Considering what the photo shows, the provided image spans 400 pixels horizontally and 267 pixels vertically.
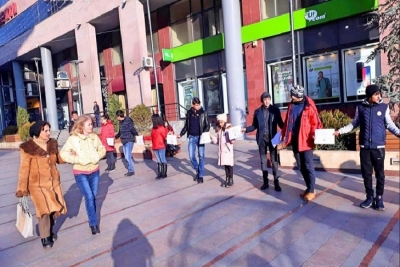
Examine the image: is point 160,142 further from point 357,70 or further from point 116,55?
point 116,55

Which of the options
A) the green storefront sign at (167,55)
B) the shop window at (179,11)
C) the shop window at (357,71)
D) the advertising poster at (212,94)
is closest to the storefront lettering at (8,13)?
the shop window at (179,11)

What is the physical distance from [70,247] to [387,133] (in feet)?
14.0

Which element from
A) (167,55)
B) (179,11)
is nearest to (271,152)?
(167,55)

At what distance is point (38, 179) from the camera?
399cm

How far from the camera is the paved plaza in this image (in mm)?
3327

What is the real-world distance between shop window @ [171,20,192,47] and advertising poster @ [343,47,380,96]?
870 centimetres

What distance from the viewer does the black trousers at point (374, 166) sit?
13.6 feet

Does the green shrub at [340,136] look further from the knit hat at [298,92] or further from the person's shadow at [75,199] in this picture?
the person's shadow at [75,199]

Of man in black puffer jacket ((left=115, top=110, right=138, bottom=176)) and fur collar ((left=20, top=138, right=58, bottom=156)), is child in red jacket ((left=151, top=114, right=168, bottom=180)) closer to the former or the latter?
man in black puffer jacket ((left=115, top=110, right=138, bottom=176))

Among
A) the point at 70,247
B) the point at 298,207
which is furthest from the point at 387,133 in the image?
the point at 70,247

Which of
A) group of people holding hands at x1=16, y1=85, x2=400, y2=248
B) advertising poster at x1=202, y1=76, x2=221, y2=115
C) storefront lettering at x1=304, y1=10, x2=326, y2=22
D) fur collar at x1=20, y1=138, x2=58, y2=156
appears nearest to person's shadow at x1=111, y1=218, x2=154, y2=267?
group of people holding hands at x1=16, y1=85, x2=400, y2=248

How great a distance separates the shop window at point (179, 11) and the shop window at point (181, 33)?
0.33 meters

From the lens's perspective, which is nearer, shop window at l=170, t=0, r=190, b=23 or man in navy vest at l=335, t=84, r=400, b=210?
man in navy vest at l=335, t=84, r=400, b=210

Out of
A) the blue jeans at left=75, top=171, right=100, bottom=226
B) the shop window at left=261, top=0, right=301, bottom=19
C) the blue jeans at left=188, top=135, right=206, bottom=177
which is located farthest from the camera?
the shop window at left=261, top=0, right=301, bottom=19
